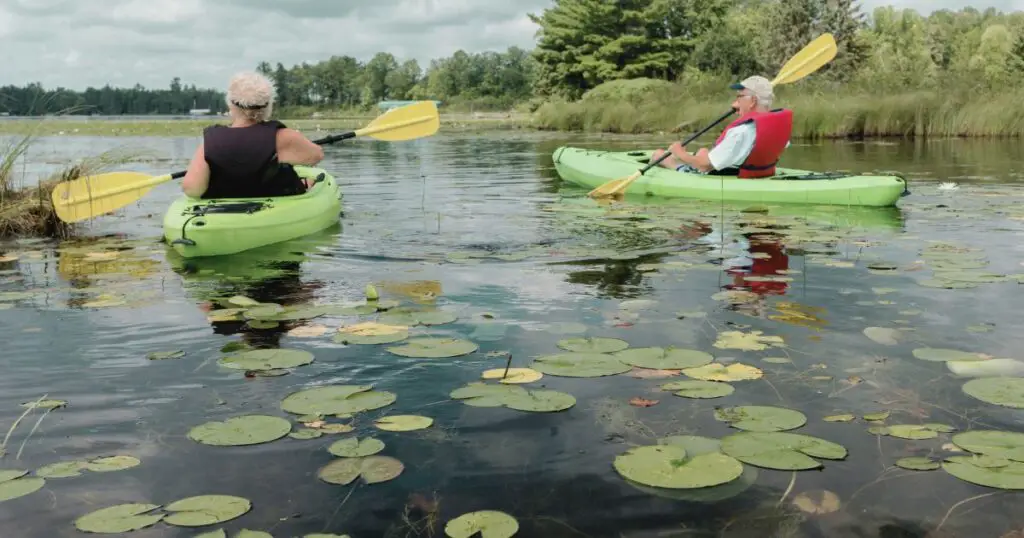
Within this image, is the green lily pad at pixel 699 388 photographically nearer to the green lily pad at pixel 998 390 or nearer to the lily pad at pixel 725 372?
the lily pad at pixel 725 372

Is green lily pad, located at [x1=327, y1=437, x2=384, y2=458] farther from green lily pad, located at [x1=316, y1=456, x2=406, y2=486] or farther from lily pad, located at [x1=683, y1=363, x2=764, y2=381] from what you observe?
lily pad, located at [x1=683, y1=363, x2=764, y2=381]

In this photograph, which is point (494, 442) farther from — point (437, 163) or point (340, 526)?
point (437, 163)

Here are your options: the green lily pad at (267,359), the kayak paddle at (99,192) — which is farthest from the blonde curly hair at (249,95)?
the green lily pad at (267,359)

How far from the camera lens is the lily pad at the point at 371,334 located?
333 centimetres

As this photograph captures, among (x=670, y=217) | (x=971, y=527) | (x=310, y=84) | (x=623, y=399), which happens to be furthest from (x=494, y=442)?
(x=310, y=84)

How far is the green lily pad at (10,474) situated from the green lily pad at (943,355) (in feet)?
9.12

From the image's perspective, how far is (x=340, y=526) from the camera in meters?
1.92

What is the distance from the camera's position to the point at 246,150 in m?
5.45

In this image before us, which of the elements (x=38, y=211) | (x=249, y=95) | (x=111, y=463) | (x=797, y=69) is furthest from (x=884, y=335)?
(x=38, y=211)

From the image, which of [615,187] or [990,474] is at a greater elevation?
[615,187]

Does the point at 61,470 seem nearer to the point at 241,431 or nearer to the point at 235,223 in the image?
the point at 241,431

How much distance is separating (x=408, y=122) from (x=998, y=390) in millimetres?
4984

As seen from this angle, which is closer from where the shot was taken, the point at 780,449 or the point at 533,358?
the point at 780,449

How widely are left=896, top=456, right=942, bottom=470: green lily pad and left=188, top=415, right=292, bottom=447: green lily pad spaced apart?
5.28 ft
